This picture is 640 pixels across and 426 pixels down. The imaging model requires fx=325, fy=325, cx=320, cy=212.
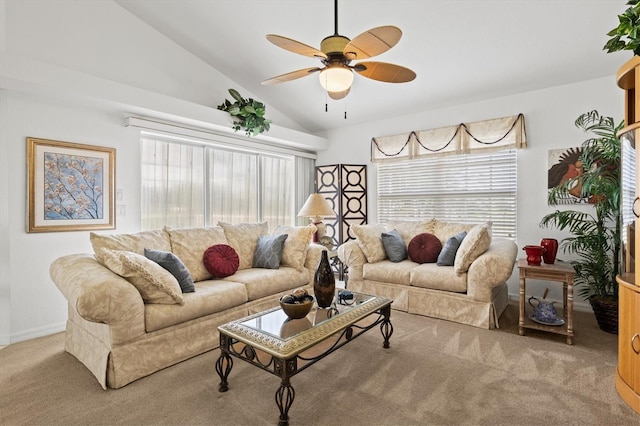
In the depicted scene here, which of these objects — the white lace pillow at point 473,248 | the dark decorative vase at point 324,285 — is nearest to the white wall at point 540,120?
the white lace pillow at point 473,248

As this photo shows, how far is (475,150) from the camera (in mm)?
4352

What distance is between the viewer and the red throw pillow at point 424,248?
151 inches

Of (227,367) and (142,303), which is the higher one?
(142,303)

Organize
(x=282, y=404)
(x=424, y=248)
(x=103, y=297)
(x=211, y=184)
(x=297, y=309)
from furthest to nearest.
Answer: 1. (x=211, y=184)
2. (x=424, y=248)
3. (x=297, y=309)
4. (x=103, y=297)
5. (x=282, y=404)

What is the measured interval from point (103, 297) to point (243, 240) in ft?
5.89

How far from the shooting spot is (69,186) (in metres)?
3.28

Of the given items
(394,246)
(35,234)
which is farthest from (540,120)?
(35,234)

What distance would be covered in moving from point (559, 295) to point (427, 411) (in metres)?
2.94

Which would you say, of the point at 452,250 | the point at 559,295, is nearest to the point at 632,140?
the point at 452,250

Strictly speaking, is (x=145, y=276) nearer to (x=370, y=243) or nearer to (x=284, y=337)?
(x=284, y=337)

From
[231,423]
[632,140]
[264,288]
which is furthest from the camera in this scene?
[264,288]

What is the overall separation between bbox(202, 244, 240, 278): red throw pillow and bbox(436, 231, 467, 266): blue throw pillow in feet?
7.35

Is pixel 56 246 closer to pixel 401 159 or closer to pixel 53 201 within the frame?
pixel 53 201

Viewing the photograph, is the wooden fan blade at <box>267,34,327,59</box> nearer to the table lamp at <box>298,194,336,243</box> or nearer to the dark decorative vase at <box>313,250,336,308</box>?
the dark decorative vase at <box>313,250,336,308</box>
